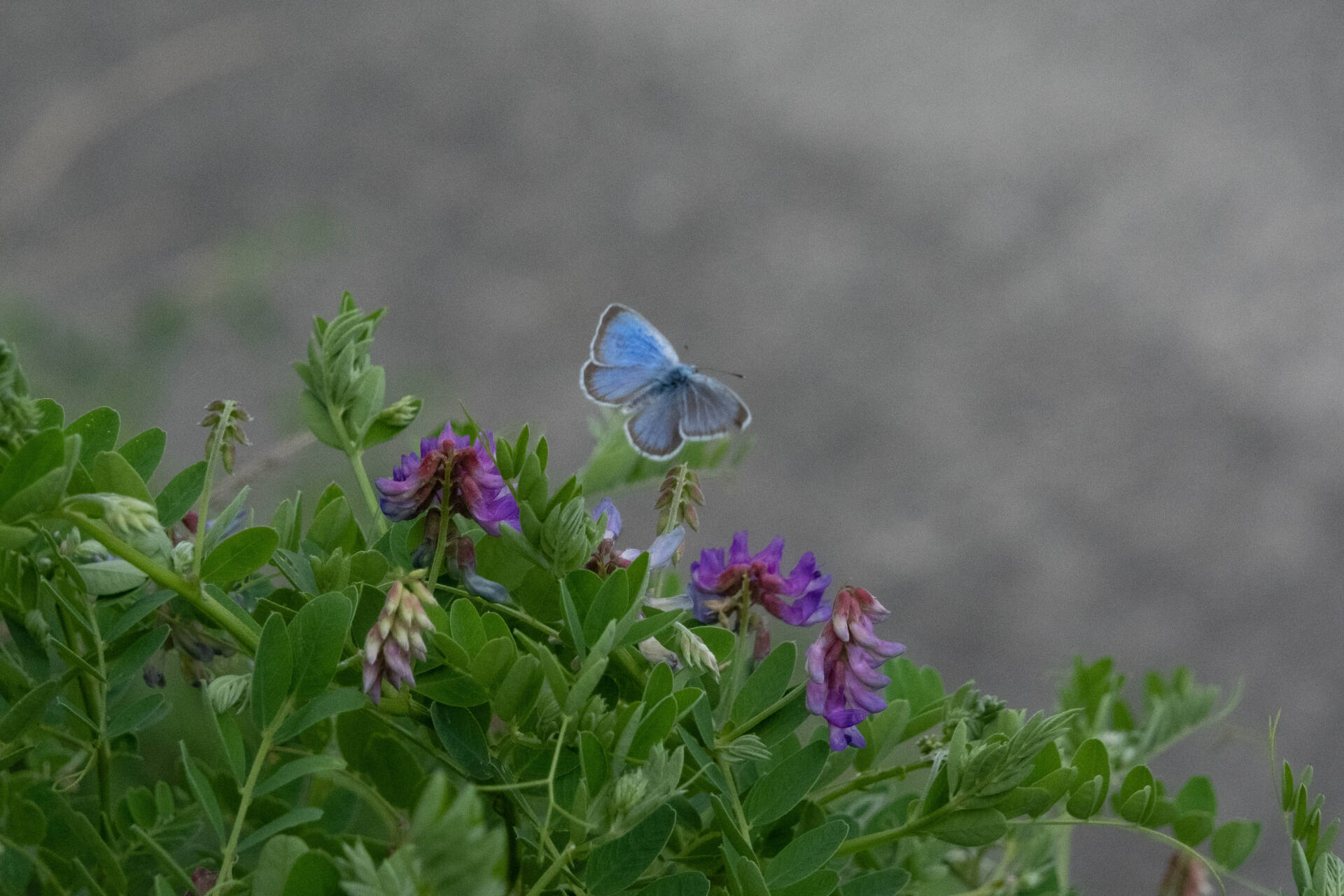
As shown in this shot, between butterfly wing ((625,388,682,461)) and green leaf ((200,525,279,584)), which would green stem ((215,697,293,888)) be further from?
butterfly wing ((625,388,682,461))

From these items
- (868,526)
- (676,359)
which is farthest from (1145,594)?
(676,359)

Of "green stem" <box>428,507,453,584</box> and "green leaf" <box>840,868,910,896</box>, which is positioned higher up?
"green stem" <box>428,507,453,584</box>

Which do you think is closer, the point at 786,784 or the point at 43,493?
the point at 43,493

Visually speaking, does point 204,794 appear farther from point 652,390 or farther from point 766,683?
point 652,390

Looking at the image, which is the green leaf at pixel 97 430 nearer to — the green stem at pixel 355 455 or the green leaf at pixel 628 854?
the green stem at pixel 355 455

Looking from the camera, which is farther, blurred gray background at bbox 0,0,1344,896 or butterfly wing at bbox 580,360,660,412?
blurred gray background at bbox 0,0,1344,896

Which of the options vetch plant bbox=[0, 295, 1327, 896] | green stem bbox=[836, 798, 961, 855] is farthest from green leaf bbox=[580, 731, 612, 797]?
green stem bbox=[836, 798, 961, 855]

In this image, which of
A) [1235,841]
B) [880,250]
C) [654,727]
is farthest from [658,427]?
[880,250]
